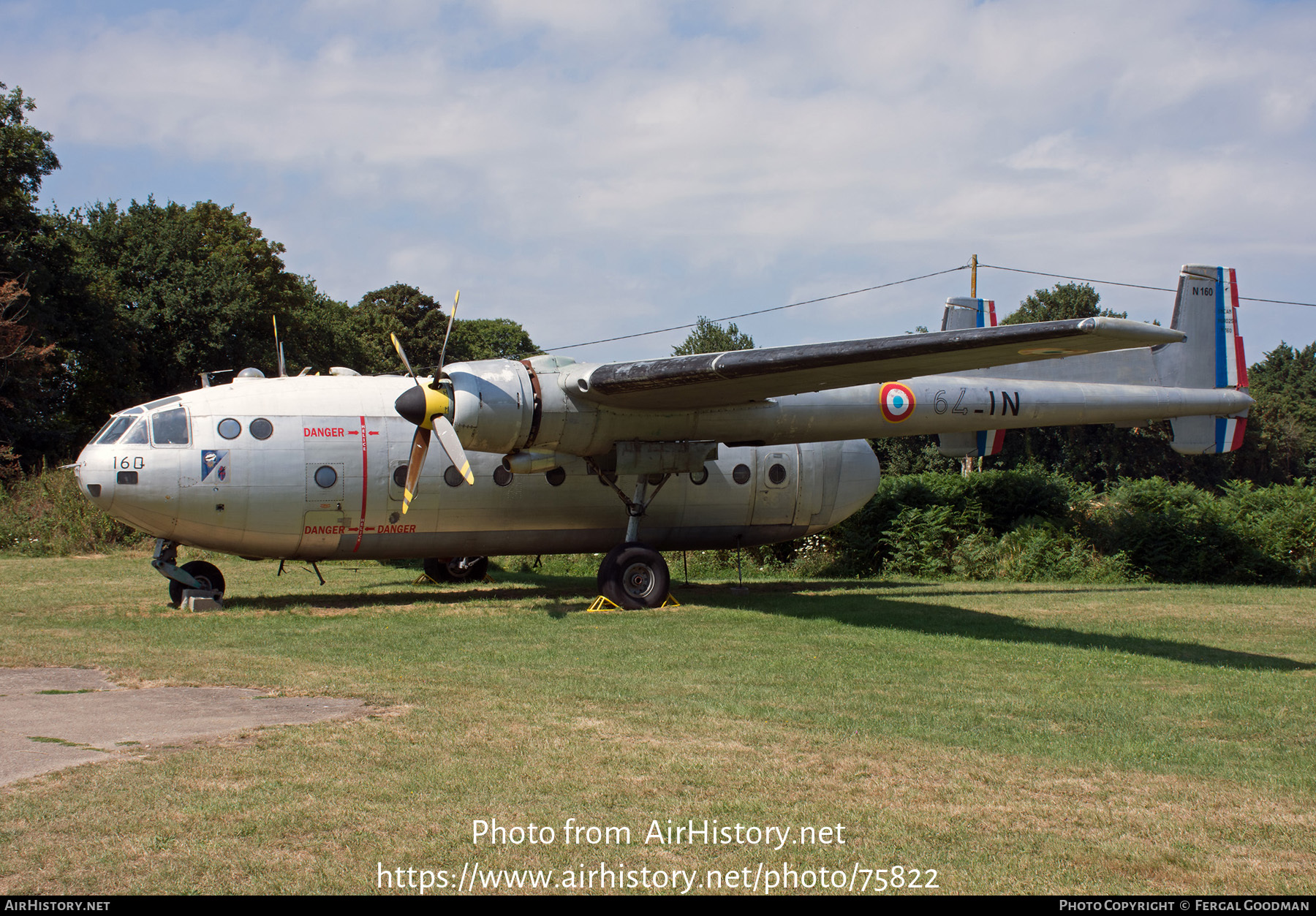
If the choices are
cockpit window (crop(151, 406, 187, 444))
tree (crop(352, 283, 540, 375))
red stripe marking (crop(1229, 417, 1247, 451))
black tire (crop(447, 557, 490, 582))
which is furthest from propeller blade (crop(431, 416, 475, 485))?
tree (crop(352, 283, 540, 375))

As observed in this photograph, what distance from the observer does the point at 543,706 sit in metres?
9.03

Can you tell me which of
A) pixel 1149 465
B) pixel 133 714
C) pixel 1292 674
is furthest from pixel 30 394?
pixel 1149 465

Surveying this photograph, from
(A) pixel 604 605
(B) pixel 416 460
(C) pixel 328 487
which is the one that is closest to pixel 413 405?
(B) pixel 416 460

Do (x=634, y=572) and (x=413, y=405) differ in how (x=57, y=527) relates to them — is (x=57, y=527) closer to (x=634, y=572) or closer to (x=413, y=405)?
(x=413, y=405)

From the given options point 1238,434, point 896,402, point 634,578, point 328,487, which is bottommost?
point 634,578

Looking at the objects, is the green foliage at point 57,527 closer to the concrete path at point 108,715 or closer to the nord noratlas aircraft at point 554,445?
the nord noratlas aircraft at point 554,445

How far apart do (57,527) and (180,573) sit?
15743 millimetres

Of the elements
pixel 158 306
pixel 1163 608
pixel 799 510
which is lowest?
pixel 1163 608

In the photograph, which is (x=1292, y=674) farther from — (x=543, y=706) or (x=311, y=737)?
(x=311, y=737)

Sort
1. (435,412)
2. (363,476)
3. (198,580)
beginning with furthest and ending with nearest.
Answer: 1. (363,476)
2. (198,580)
3. (435,412)

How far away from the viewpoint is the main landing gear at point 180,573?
16.3 meters

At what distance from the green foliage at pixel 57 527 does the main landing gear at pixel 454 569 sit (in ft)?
42.5

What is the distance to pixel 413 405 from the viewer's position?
14867mm

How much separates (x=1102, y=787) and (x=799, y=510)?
1384 cm
